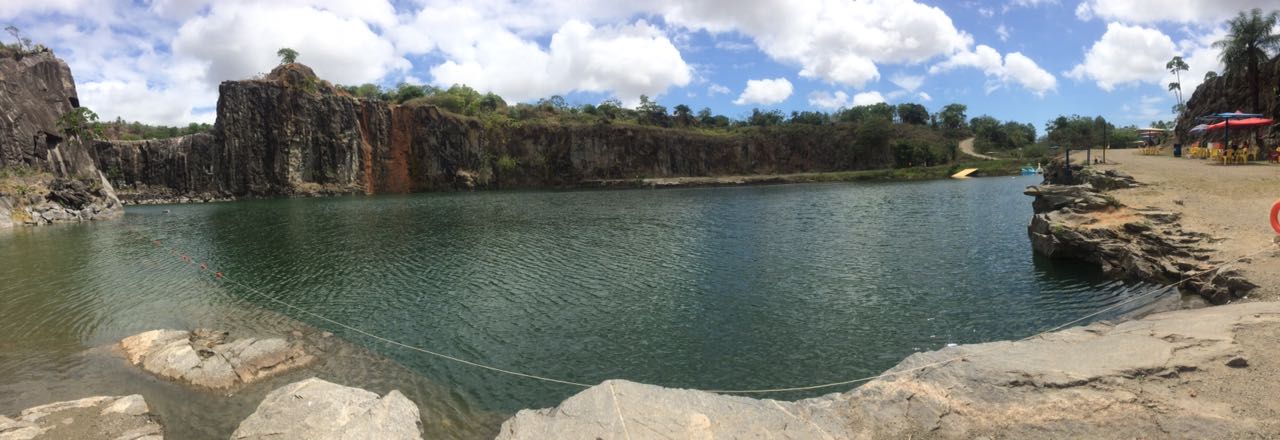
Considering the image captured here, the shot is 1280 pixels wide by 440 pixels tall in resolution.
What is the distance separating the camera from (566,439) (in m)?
7.79

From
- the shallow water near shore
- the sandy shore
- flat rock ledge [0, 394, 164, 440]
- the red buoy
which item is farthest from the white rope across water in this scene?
flat rock ledge [0, 394, 164, 440]

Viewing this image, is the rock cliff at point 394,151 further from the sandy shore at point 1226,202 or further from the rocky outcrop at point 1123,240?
the rocky outcrop at point 1123,240

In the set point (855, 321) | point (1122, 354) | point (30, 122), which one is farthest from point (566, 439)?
point (30, 122)

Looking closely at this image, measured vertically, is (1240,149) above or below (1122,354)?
above

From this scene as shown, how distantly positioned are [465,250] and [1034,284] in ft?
83.5

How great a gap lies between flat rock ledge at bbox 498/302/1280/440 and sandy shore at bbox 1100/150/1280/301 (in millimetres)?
6096

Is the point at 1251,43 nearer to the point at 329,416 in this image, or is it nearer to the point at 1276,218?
the point at 1276,218

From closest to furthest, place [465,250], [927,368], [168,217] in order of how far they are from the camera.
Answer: [927,368], [465,250], [168,217]

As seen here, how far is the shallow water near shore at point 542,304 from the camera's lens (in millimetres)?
13289

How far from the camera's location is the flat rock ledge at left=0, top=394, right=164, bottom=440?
970 cm

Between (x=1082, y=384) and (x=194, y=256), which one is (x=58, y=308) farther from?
(x=1082, y=384)

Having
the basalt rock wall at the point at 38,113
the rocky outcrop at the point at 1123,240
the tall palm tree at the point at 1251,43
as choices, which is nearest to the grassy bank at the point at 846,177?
the tall palm tree at the point at 1251,43

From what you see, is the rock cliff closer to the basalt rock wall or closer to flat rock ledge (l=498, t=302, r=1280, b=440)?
the basalt rock wall

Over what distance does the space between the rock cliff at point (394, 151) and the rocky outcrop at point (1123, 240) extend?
96.4 m
